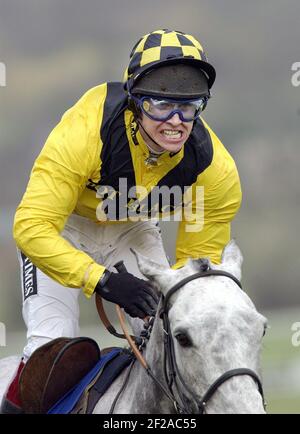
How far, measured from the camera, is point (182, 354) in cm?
384

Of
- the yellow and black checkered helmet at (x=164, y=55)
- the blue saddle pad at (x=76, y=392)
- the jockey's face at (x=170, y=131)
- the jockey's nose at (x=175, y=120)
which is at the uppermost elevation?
the yellow and black checkered helmet at (x=164, y=55)

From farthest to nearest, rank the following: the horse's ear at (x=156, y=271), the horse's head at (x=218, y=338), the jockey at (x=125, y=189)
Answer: the jockey at (x=125, y=189), the horse's ear at (x=156, y=271), the horse's head at (x=218, y=338)

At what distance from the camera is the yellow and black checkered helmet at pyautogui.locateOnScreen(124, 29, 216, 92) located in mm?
4707

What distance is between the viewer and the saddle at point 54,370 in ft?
14.7

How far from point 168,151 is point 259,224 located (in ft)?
32.6

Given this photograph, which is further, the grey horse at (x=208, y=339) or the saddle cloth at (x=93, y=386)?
the saddle cloth at (x=93, y=386)

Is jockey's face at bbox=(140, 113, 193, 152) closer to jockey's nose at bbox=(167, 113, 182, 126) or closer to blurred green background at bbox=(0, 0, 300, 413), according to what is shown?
jockey's nose at bbox=(167, 113, 182, 126)

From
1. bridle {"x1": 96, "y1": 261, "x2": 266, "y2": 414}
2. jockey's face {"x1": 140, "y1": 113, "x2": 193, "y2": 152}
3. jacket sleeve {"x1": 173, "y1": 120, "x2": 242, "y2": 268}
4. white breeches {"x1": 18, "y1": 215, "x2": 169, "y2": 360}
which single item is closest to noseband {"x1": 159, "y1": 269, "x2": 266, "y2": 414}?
bridle {"x1": 96, "y1": 261, "x2": 266, "y2": 414}

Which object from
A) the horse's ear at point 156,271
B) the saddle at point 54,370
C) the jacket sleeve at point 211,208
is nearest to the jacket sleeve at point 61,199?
the saddle at point 54,370

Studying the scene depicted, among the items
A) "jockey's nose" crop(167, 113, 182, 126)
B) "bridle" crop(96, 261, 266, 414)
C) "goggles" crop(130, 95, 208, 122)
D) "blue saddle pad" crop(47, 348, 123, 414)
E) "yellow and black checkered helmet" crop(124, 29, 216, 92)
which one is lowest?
"blue saddle pad" crop(47, 348, 123, 414)

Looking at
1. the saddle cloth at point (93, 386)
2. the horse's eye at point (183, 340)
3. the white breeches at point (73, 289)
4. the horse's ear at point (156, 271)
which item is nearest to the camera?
the horse's eye at point (183, 340)

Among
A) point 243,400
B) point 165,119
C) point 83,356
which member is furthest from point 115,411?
point 165,119

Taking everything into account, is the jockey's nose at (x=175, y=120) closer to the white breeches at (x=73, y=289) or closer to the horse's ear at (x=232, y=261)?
the horse's ear at (x=232, y=261)

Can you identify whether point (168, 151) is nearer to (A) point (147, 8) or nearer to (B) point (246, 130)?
(B) point (246, 130)
